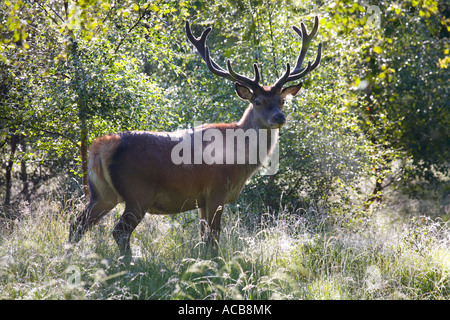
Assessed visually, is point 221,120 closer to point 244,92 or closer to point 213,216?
point 244,92

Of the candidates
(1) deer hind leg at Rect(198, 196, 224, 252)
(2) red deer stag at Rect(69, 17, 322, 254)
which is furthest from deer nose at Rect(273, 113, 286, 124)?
(1) deer hind leg at Rect(198, 196, 224, 252)

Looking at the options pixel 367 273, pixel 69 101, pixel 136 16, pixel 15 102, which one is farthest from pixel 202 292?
pixel 136 16

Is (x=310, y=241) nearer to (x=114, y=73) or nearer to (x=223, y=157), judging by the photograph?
(x=223, y=157)

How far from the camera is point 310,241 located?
579 centimetres

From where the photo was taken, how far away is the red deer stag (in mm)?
5820

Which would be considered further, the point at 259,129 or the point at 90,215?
the point at 259,129

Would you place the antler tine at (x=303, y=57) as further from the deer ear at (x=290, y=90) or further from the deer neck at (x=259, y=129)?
the deer neck at (x=259, y=129)

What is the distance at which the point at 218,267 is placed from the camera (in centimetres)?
529

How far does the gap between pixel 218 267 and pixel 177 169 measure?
1.40m

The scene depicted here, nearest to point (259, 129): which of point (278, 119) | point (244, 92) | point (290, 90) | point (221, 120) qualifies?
point (278, 119)

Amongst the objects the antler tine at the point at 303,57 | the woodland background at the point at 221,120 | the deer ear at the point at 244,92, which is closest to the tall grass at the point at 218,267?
the woodland background at the point at 221,120

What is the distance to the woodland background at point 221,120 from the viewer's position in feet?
15.9

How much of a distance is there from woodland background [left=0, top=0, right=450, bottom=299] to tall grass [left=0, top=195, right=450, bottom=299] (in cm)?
3
